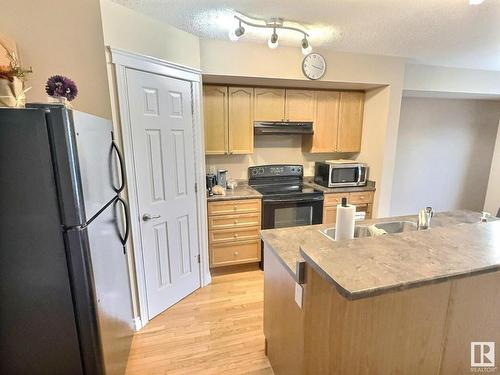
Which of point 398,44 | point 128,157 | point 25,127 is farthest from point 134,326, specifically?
point 398,44

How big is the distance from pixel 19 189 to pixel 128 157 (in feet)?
2.98

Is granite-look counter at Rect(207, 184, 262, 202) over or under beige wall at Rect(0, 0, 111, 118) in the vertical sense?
under

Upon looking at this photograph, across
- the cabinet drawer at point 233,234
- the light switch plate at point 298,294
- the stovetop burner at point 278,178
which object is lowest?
the cabinet drawer at point 233,234

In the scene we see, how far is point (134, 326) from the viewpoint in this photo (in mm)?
2129

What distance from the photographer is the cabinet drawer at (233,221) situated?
110 inches

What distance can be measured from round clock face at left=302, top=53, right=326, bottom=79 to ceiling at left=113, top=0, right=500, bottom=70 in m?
0.13

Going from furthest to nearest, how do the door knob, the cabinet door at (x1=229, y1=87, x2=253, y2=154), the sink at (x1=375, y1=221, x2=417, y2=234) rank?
the cabinet door at (x1=229, y1=87, x2=253, y2=154), the door knob, the sink at (x1=375, y1=221, x2=417, y2=234)

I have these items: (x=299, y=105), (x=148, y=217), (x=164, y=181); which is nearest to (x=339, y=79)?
(x=299, y=105)

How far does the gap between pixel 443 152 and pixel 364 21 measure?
351cm

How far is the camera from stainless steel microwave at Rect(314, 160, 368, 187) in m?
3.24

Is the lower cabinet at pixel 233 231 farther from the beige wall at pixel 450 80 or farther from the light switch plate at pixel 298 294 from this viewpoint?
the beige wall at pixel 450 80

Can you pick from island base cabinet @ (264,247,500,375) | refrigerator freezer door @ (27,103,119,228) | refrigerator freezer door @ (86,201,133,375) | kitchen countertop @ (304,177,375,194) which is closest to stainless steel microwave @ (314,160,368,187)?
kitchen countertop @ (304,177,375,194)

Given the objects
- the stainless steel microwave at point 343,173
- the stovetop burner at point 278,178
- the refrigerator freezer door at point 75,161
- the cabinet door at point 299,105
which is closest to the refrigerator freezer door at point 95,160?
the refrigerator freezer door at point 75,161

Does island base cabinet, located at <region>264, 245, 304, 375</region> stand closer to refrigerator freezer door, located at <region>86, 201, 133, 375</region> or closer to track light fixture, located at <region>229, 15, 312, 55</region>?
refrigerator freezer door, located at <region>86, 201, 133, 375</region>
